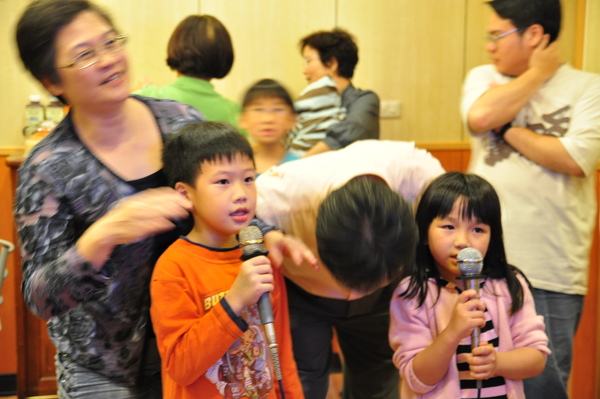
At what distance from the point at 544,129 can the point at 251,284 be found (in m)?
1.30

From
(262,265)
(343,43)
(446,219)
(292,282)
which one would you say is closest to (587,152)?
(446,219)

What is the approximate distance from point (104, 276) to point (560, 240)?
1.44m

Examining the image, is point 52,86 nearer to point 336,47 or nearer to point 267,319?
point 267,319

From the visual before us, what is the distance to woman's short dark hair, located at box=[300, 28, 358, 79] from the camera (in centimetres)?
401

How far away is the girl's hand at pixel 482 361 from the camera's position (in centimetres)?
172

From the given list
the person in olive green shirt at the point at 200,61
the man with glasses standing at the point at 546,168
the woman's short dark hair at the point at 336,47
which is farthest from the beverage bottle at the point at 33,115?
the man with glasses standing at the point at 546,168

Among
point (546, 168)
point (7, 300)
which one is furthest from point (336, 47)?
point (7, 300)

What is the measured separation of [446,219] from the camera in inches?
74.3

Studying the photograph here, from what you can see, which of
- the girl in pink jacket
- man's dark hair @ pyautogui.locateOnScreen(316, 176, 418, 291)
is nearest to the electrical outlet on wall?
the girl in pink jacket

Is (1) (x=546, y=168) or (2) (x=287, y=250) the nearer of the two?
(2) (x=287, y=250)

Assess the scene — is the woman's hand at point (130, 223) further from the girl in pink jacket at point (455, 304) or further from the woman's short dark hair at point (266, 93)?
the woman's short dark hair at point (266, 93)

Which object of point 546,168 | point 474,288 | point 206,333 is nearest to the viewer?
point 206,333

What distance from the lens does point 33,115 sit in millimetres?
4066

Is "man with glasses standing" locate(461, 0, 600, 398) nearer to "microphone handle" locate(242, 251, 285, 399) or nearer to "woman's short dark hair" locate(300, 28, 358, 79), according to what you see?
"microphone handle" locate(242, 251, 285, 399)
